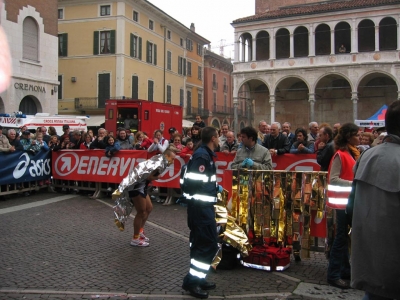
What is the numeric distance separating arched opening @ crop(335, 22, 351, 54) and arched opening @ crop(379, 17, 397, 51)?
103 inches

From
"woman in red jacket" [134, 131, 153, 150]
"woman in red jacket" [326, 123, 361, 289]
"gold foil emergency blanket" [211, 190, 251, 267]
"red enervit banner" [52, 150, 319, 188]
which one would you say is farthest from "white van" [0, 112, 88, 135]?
"woman in red jacket" [326, 123, 361, 289]

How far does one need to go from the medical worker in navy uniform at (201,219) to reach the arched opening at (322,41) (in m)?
36.9

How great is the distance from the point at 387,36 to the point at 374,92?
483 cm

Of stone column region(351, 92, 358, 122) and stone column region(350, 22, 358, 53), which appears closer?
stone column region(351, 92, 358, 122)

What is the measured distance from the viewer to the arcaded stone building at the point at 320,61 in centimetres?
3588

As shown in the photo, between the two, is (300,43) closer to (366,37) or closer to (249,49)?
(249,49)

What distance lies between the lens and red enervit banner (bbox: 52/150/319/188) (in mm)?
9695

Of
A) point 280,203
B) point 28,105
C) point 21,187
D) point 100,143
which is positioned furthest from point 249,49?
point 280,203

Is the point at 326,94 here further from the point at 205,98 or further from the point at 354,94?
the point at 205,98

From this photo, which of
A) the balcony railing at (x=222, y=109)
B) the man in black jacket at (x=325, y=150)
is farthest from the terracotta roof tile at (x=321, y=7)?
the man in black jacket at (x=325, y=150)

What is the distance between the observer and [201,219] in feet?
16.1

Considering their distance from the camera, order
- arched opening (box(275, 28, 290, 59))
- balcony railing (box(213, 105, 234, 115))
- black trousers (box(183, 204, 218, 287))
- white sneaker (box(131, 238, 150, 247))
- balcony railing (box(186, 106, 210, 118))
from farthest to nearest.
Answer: balcony railing (box(213, 105, 234, 115)) → balcony railing (box(186, 106, 210, 118)) → arched opening (box(275, 28, 290, 59)) → white sneaker (box(131, 238, 150, 247)) → black trousers (box(183, 204, 218, 287))

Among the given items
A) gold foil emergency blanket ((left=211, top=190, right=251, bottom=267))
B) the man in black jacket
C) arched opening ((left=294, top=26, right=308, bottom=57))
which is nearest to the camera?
gold foil emergency blanket ((left=211, top=190, right=251, bottom=267))

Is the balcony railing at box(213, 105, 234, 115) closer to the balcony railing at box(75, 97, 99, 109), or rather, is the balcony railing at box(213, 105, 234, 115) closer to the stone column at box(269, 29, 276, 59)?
the stone column at box(269, 29, 276, 59)
